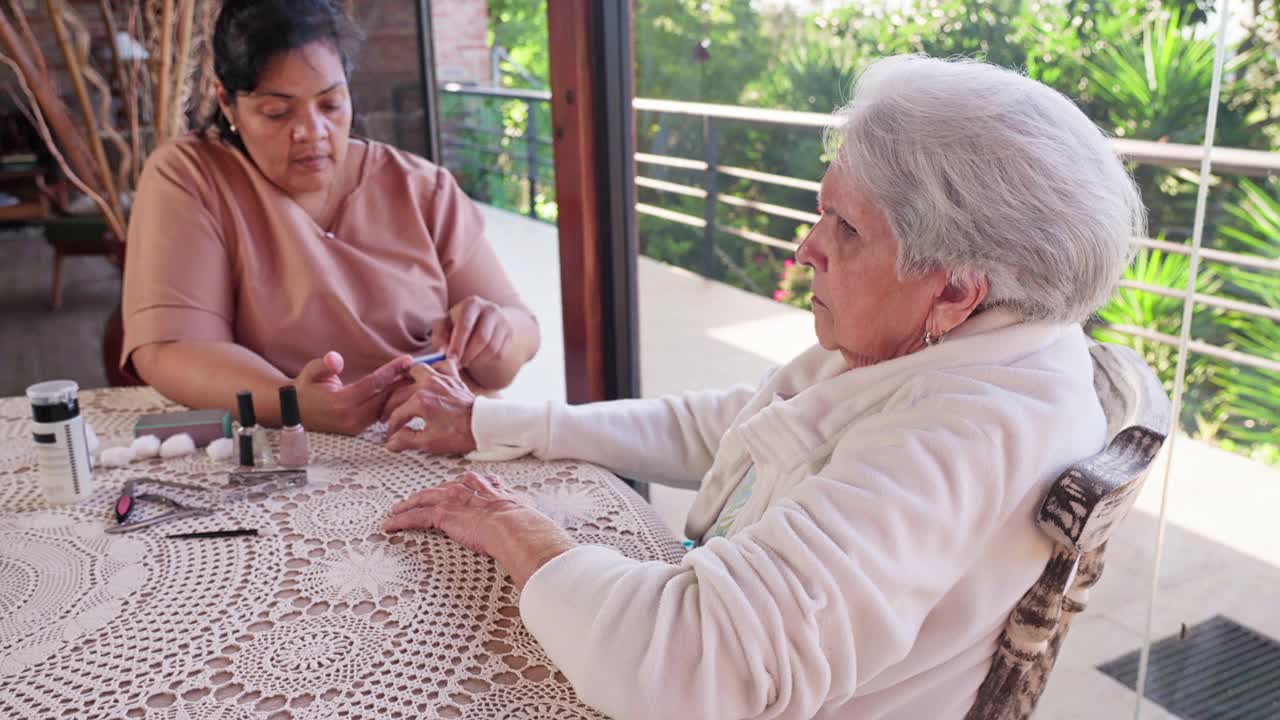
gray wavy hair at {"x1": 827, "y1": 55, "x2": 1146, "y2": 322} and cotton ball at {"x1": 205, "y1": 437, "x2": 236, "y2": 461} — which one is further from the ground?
gray wavy hair at {"x1": 827, "y1": 55, "x2": 1146, "y2": 322}

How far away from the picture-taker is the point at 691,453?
1573 mm

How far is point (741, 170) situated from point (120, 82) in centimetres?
198

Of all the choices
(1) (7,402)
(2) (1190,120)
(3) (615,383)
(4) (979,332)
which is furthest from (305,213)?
(2) (1190,120)

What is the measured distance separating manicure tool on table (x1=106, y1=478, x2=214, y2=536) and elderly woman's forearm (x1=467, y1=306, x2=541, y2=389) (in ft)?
2.22

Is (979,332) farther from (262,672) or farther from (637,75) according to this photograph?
(637,75)

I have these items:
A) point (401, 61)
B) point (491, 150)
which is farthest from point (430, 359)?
point (401, 61)

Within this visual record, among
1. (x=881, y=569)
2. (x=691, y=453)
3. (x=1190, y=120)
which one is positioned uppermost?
(x=1190, y=120)

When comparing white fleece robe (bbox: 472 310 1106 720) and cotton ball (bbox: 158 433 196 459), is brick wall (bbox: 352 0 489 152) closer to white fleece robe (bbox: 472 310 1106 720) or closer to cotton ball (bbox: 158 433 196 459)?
cotton ball (bbox: 158 433 196 459)

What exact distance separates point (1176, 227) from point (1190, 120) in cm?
20

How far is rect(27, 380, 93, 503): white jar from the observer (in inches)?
51.9

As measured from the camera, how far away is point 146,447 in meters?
1.52

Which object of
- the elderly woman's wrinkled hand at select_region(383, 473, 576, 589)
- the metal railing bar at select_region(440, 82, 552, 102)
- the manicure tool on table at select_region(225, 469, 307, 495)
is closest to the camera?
the elderly woman's wrinkled hand at select_region(383, 473, 576, 589)

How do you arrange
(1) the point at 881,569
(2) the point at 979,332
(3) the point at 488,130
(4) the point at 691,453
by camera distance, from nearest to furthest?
(1) the point at 881,569 < (2) the point at 979,332 < (4) the point at 691,453 < (3) the point at 488,130

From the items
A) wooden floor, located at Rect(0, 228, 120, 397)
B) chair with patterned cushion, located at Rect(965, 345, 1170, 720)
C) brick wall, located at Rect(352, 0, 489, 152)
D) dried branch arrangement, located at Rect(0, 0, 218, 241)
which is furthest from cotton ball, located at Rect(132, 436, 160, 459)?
wooden floor, located at Rect(0, 228, 120, 397)
